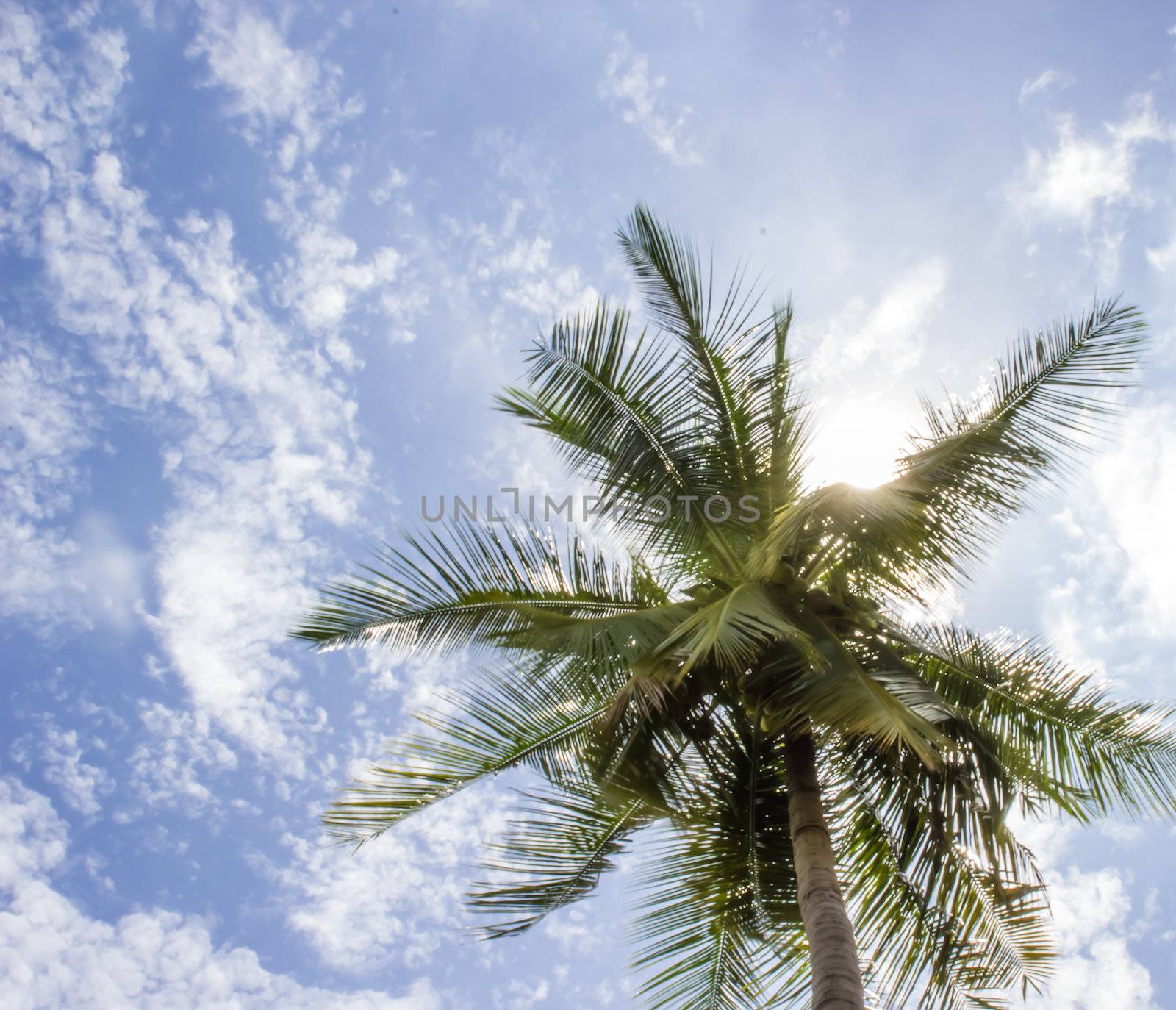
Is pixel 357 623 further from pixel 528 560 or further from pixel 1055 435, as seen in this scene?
pixel 1055 435

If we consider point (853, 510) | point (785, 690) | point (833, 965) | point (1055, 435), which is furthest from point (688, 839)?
point (1055, 435)

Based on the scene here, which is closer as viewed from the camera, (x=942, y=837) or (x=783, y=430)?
(x=942, y=837)

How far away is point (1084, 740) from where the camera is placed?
650cm

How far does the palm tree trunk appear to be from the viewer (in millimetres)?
4980

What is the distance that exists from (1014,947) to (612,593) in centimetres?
384

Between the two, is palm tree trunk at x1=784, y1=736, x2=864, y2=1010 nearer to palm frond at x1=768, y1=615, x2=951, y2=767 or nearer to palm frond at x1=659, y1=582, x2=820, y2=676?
palm frond at x1=768, y1=615, x2=951, y2=767

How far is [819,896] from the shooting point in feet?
18.1

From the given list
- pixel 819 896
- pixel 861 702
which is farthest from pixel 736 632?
pixel 819 896

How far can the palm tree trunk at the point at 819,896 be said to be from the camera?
498cm

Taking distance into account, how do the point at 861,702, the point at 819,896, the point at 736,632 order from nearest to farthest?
the point at 736,632 < the point at 861,702 < the point at 819,896

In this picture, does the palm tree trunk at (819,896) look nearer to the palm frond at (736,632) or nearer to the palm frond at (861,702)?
the palm frond at (861,702)

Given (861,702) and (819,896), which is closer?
(861,702)

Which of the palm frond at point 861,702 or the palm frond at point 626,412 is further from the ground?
the palm frond at point 626,412

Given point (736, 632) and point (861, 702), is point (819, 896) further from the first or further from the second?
point (736, 632)
